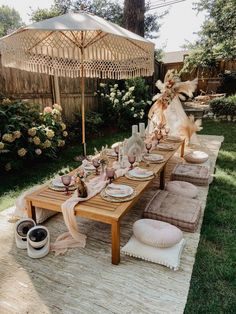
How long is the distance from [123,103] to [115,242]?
20.2 ft

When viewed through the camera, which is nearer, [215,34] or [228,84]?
[215,34]

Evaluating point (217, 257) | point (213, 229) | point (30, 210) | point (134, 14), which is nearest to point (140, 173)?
point (213, 229)

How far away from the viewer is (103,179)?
2922 millimetres

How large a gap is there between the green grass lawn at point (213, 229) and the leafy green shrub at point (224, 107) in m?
3.72

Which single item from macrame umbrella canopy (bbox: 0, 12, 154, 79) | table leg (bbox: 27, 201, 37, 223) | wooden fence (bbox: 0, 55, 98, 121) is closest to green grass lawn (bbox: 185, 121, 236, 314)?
table leg (bbox: 27, 201, 37, 223)

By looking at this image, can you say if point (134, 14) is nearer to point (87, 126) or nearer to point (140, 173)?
point (87, 126)

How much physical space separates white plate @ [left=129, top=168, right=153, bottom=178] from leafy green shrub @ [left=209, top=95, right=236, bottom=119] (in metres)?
7.53

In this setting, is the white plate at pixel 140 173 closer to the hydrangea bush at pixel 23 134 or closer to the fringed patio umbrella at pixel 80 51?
the fringed patio umbrella at pixel 80 51

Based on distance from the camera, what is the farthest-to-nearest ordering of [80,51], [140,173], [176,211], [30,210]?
[80,51], [140,173], [176,211], [30,210]

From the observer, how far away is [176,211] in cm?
296

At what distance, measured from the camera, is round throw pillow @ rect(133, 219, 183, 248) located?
240 cm

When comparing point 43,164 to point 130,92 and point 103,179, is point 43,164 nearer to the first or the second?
point 103,179

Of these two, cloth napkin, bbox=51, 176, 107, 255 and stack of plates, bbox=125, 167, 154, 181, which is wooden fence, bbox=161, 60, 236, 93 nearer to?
stack of plates, bbox=125, 167, 154, 181

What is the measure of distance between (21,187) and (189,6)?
46.5 feet
